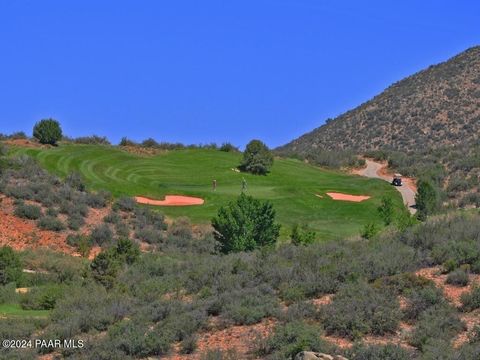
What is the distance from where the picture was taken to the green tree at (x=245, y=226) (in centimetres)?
3428

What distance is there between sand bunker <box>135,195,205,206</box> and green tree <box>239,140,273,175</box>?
44.0 feet

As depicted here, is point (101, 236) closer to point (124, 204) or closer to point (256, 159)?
point (124, 204)

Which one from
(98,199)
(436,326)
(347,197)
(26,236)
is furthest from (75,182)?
(436,326)

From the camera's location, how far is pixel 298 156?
89875mm

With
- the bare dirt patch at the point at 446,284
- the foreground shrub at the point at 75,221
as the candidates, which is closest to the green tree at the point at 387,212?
the foreground shrub at the point at 75,221

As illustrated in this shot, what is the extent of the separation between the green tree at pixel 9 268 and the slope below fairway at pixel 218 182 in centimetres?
1981

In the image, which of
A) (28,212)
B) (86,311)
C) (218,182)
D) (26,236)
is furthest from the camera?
(218,182)

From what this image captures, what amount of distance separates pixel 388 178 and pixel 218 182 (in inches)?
984

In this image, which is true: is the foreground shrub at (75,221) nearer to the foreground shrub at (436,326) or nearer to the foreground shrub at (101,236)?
the foreground shrub at (101,236)

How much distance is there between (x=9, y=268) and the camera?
2603 centimetres

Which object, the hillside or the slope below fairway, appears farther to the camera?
the hillside

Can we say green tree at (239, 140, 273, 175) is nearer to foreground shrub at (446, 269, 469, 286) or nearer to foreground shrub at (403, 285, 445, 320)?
foreground shrub at (446, 269, 469, 286)

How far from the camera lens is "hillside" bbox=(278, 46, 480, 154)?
103812 mm

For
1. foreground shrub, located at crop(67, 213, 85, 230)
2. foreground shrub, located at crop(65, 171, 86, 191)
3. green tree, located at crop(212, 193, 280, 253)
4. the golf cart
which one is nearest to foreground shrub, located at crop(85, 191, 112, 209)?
foreground shrub, located at crop(65, 171, 86, 191)
